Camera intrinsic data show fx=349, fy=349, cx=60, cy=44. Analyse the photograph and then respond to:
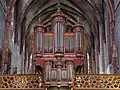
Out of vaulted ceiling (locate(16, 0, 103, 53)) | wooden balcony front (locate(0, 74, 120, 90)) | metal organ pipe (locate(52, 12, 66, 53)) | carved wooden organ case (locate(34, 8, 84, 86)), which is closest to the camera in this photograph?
carved wooden organ case (locate(34, 8, 84, 86))

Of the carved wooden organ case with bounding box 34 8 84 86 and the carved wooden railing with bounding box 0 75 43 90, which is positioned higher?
the carved wooden organ case with bounding box 34 8 84 86

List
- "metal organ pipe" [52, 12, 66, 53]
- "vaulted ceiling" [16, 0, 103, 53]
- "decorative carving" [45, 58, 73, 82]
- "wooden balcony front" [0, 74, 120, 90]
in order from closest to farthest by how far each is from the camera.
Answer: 1. "decorative carving" [45, 58, 73, 82]
2. "wooden balcony front" [0, 74, 120, 90]
3. "metal organ pipe" [52, 12, 66, 53]
4. "vaulted ceiling" [16, 0, 103, 53]

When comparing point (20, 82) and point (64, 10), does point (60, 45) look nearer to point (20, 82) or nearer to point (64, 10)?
point (20, 82)

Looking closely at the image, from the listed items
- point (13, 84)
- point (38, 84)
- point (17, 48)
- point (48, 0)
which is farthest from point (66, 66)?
point (48, 0)

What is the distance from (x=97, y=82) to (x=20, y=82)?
12.5 feet

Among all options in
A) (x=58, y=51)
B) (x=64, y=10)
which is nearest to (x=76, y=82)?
(x=58, y=51)

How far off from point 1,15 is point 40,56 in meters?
7.85

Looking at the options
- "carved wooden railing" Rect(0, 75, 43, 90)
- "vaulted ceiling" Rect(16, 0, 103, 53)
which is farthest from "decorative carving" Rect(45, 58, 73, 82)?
"vaulted ceiling" Rect(16, 0, 103, 53)

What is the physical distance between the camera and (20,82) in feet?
56.4

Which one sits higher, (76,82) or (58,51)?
(58,51)

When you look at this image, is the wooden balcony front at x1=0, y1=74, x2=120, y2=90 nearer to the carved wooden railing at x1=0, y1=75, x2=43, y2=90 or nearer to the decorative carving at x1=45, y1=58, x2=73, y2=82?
the carved wooden railing at x1=0, y1=75, x2=43, y2=90

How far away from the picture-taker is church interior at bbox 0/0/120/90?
1708 cm

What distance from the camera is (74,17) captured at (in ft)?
136

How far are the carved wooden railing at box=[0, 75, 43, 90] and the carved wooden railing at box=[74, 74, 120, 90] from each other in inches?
75.3
